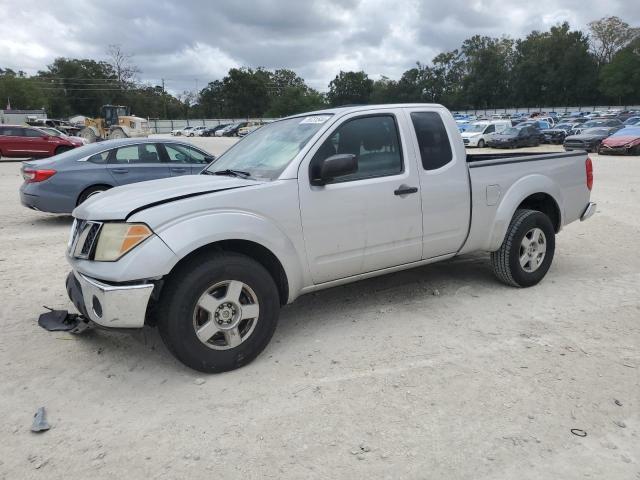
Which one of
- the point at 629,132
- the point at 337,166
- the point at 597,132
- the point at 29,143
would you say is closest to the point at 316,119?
the point at 337,166

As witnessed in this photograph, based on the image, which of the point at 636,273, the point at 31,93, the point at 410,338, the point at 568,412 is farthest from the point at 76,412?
the point at 31,93

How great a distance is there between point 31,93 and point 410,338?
95259 millimetres

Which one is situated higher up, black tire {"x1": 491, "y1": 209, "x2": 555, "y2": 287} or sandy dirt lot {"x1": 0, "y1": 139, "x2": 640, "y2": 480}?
black tire {"x1": 491, "y1": 209, "x2": 555, "y2": 287}

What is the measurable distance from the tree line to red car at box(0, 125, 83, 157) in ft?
233

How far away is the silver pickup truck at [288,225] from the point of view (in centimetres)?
327

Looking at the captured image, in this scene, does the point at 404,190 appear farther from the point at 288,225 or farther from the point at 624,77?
the point at 624,77

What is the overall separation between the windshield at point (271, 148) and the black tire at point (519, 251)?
223 centimetres

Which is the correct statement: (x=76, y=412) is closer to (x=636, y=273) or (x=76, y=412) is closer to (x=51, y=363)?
(x=51, y=363)

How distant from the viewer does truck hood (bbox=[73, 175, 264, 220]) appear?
337cm

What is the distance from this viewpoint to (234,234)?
3.41 meters

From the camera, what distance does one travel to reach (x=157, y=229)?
3248 mm

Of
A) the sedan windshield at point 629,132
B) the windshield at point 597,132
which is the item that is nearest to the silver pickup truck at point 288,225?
the sedan windshield at point 629,132

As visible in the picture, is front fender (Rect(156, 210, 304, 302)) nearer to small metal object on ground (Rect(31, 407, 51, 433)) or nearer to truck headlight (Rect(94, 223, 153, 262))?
truck headlight (Rect(94, 223, 153, 262))

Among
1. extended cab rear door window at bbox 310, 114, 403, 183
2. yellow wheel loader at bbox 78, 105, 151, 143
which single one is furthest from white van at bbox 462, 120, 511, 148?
extended cab rear door window at bbox 310, 114, 403, 183
